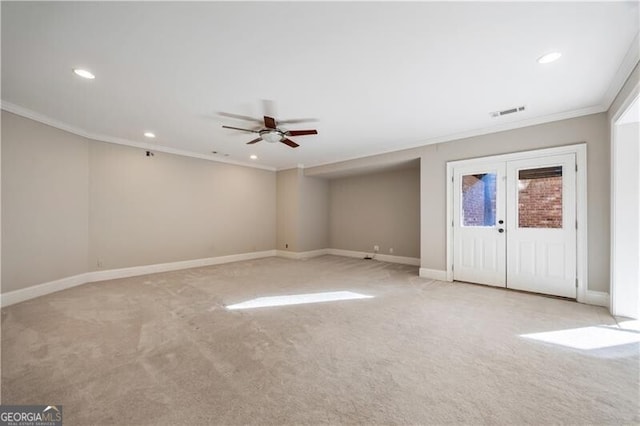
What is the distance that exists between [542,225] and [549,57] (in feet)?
8.31

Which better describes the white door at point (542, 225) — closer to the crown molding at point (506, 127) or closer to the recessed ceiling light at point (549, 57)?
the crown molding at point (506, 127)

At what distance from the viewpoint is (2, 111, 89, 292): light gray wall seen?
3.44 metres

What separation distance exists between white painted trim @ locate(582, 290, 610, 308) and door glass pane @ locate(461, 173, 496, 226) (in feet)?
4.76

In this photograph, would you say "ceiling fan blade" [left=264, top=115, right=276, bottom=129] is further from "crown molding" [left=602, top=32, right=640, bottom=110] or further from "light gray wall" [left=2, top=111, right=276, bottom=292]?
A: "crown molding" [left=602, top=32, right=640, bottom=110]

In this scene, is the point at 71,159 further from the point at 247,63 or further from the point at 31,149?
the point at 247,63

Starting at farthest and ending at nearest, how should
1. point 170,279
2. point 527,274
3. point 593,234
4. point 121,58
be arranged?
1. point 170,279
2. point 527,274
3. point 593,234
4. point 121,58

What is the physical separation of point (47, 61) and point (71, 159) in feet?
8.11

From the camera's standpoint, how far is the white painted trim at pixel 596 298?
3366 mm

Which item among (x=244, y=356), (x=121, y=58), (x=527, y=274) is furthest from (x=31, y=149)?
(x=527, y=274)

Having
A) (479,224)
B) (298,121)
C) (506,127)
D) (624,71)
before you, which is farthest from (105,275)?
(624,71)

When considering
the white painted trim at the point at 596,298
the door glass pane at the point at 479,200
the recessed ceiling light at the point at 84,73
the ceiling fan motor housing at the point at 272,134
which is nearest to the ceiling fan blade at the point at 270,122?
the ceiling fan motor housing at the point at 272,134

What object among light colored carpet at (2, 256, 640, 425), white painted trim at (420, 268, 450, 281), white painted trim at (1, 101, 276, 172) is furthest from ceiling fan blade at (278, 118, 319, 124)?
white painted trim at (420, 268, 450, 281)

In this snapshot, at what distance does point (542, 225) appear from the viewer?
3836 mm

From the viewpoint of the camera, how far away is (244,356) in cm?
219
